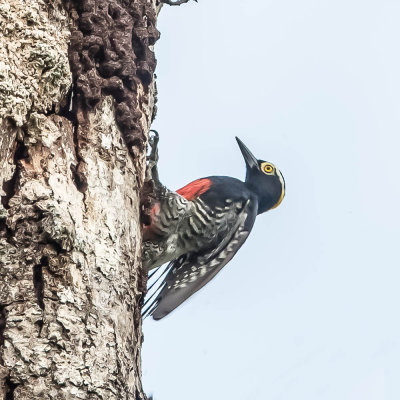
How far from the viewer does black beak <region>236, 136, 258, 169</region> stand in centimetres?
652

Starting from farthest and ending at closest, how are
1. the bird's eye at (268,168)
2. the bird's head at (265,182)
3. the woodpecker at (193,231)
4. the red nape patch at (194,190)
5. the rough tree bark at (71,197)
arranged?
the bird's eye at (268,168)
the bird's head at (265,182)
the red nape patch at (194,190)
the woodpecker at (193,231)
the rough tree bark at (71,197)

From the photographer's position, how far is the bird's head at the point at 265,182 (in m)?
6.32

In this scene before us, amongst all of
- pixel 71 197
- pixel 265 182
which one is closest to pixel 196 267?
pixel 265 182

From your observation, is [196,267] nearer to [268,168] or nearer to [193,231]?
[193,231]

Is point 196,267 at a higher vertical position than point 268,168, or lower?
lower

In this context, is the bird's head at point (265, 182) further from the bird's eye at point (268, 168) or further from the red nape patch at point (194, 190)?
the red nape patch at point (194, 190)

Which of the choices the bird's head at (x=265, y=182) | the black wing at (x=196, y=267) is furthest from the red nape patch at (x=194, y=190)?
the bird's head at (x=265, y=182)

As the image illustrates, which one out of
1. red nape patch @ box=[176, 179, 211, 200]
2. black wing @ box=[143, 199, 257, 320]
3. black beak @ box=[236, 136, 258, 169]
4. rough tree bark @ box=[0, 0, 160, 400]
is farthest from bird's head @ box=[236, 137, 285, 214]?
rough tree bark @ box=[0, 0, 160, 400]

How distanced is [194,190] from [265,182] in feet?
3.16

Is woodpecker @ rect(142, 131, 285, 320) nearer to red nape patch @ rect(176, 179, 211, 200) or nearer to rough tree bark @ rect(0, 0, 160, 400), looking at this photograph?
red nape patch @ rect(176, 179, 211, 200)

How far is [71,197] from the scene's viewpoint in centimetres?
306

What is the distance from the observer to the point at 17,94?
307 centimetres

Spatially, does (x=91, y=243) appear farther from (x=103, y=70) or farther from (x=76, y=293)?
(x=103, y=70)

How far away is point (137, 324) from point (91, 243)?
41 cm
